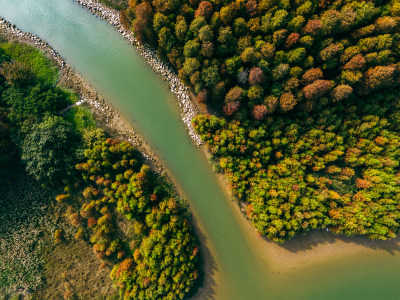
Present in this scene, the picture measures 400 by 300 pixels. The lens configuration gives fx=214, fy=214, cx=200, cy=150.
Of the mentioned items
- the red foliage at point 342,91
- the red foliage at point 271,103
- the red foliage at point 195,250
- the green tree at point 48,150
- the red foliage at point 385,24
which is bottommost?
the red foliage at point 195,250

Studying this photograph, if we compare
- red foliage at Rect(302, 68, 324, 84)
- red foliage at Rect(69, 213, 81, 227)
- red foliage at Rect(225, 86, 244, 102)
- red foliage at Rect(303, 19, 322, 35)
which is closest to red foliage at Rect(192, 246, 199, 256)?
red foliage at Rect(69, 213, 81, 227)

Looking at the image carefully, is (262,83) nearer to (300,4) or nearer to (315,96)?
(315,96)

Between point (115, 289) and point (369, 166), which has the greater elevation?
point (369, 166)

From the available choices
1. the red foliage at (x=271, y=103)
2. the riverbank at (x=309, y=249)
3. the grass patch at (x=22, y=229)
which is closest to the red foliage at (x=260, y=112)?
the red foliage at (x=271, y=103)

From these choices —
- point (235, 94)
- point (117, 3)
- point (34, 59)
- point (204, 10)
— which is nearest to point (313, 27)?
point (235, 94)

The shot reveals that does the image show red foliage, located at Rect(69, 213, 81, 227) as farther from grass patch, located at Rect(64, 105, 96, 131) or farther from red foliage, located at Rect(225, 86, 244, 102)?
red foliage, located at Rect(225, 86, 244, 102)

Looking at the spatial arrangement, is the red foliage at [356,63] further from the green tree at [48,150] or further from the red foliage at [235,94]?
the green tree at [48,150]

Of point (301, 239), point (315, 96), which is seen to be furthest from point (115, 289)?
point (315, 96)
